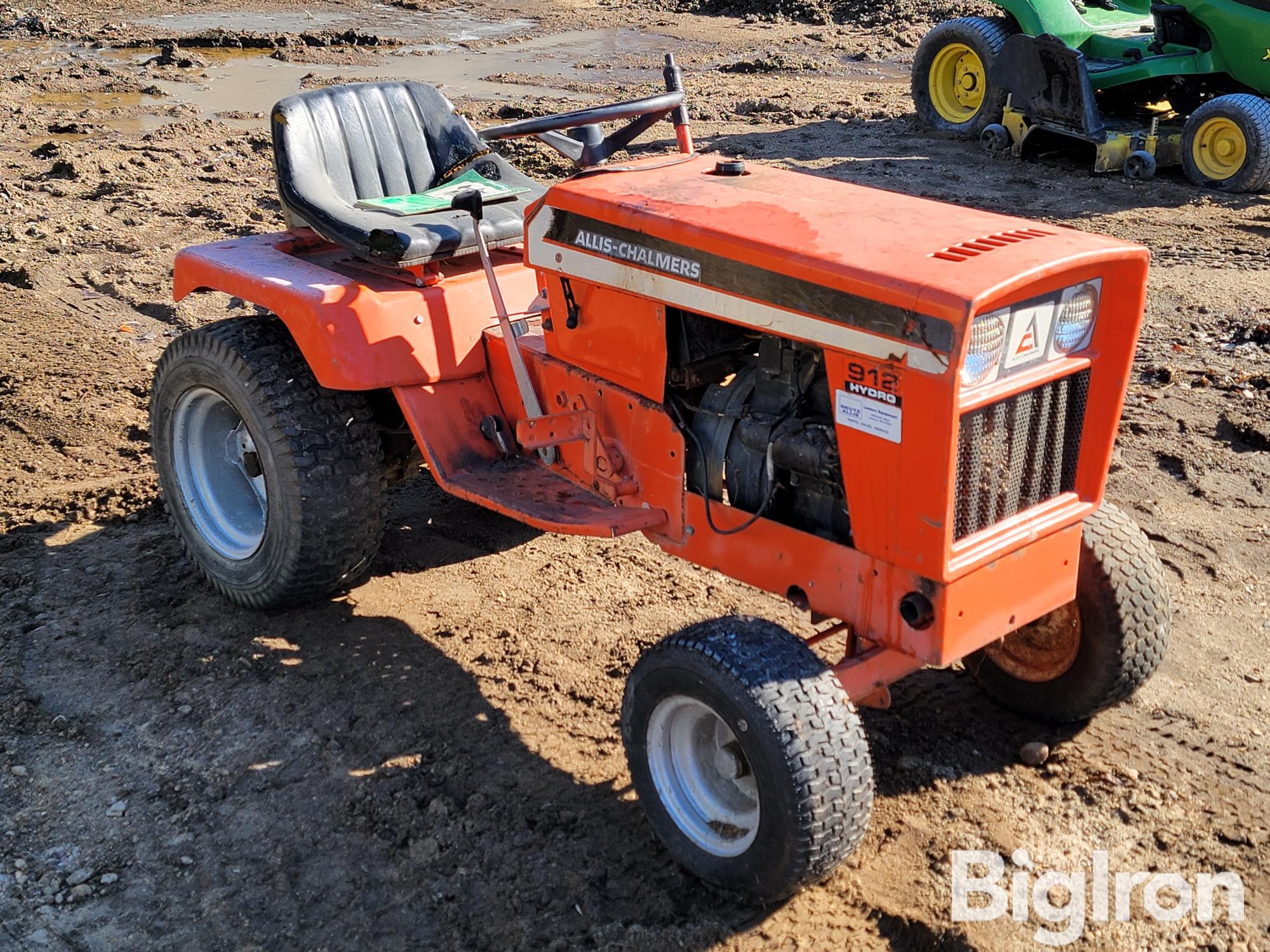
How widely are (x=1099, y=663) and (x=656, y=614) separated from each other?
1.36 meters

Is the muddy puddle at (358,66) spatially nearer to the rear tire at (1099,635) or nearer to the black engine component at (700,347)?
the black engine component at (700,347)

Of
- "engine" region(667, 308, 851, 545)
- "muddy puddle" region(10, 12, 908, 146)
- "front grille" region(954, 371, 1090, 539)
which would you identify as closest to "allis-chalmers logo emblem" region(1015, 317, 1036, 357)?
"front grille" region(954, 371, 1090, 539)

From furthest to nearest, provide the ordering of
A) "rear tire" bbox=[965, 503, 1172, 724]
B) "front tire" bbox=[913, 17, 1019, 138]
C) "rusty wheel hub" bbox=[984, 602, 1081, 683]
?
1. "front tire" bbox=[913, 17, 1019, 138]
2. "rusty wheel hub" bbox=[984, 602, 1081, 683]
3. "rear tire" bbox=[965, 503, 1172, 724]

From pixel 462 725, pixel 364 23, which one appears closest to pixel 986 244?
pixel 462 725

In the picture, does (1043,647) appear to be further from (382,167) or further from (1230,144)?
(1230,144)

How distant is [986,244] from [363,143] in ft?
7.77

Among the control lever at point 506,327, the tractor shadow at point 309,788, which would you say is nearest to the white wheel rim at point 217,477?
the tractor shadow at point 309,788

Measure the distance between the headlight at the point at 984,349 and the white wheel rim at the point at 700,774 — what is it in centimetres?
94

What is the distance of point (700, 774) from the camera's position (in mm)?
3010

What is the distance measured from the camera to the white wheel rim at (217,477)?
4125mm

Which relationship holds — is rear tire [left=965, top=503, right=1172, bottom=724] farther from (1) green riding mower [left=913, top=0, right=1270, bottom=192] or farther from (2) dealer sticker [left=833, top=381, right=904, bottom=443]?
(1) green riding mower [left=913, top=0, right=1270, bottom=192]

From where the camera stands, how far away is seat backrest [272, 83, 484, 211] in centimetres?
409

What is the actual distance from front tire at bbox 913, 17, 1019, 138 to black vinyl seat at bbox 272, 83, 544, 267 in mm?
6145

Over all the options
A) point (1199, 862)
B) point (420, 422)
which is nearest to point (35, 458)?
point (420, 422)
